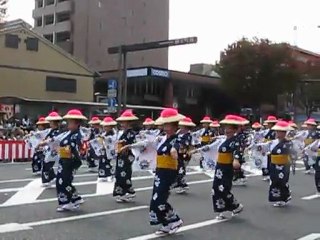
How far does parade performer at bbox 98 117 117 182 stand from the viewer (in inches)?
552

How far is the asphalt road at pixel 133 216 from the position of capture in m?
8.12

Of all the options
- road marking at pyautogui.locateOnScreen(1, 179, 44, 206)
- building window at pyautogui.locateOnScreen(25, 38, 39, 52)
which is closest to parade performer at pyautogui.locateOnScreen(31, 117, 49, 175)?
road marking at pyautogui.locateOnScreen(1, 179, 44, 206)

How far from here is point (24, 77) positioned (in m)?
39.5

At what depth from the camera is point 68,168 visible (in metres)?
9.91

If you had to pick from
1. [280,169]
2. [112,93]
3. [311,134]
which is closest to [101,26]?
[112,93]

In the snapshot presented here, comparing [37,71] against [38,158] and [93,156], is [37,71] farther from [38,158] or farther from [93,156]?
[38,158]

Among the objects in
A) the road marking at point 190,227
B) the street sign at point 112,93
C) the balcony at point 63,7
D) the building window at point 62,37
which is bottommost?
the road marking at point 190,227

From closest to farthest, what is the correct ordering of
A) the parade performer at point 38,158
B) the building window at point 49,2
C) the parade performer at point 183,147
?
the parade performer at point 183,147 < the parade performer at point 38,158 < the building window at point 49,2

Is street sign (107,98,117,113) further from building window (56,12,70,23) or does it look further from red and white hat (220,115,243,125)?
building window (56,12,70,23)

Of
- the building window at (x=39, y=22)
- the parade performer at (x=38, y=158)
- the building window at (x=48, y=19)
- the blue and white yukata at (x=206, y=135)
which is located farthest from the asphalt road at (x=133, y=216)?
the building window at (x=39, y=22)

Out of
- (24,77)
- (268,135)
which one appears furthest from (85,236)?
(24,77)

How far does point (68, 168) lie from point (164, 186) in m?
2.47

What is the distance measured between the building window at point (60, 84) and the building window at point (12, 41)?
3.48m

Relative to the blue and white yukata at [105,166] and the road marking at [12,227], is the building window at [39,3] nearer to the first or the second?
the blue and white yukata at [105,166]
